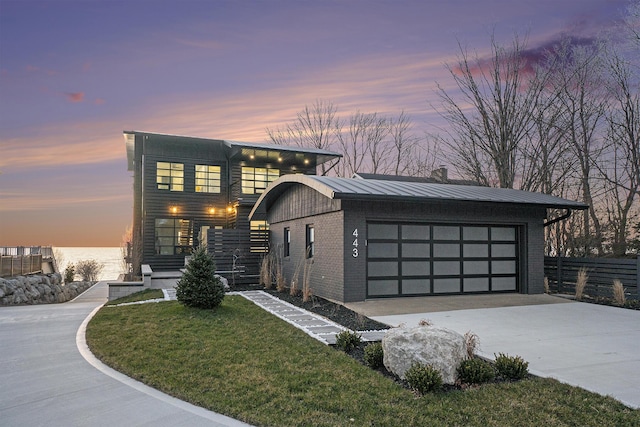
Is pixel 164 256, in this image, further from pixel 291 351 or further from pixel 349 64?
pixel 291 351

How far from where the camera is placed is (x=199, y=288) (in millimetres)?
9852

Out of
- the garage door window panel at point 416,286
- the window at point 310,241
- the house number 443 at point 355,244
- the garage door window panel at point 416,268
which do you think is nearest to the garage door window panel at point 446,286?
the garage door window panel at point 416,286

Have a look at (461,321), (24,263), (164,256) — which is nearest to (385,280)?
(461,321)

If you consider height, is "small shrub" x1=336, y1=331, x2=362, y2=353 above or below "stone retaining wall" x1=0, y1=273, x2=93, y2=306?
above

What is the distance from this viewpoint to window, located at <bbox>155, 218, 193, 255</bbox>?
2056cm

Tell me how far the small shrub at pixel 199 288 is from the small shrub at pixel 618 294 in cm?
1034

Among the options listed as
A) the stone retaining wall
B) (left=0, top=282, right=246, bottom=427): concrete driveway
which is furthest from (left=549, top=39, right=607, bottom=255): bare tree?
the stone retaining wall

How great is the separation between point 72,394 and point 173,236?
16620mm

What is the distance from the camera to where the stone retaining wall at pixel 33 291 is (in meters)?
16.3

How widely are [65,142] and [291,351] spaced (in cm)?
1625

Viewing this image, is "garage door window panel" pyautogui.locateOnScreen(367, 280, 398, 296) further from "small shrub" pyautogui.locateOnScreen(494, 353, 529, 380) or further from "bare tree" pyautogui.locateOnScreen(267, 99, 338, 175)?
"bare tree" pyautogui.locateOnScreen(267, 99, 338, 175)

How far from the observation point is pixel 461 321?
879cm

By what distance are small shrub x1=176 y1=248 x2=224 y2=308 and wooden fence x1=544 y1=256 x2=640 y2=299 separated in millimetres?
10797

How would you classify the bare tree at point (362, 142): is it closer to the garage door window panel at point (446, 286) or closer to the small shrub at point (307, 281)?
the small shrub at point (307, 281)
